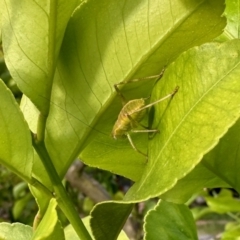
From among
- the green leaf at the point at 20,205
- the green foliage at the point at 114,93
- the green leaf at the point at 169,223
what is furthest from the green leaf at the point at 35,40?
the green leaf at the point at 20,205

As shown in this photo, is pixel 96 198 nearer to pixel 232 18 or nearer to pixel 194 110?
pixel 232 18

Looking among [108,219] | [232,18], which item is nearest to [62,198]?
[108,219]

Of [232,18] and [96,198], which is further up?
[232,18]

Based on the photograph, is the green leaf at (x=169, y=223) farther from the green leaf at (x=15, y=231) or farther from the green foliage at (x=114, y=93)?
the green leaf at (x=15, y=231)

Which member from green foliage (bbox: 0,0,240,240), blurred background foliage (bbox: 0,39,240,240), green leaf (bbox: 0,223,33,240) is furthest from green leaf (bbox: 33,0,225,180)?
blurred background foliage (bbox: 0,39,240,240)

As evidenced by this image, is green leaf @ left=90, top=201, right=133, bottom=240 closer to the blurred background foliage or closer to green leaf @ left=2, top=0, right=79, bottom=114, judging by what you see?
green leaf @ left=2, top=0, right=79, bottom=114

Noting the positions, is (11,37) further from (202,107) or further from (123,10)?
(202,107)

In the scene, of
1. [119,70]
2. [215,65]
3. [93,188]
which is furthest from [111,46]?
[93,188]
